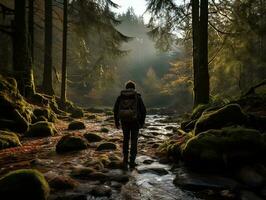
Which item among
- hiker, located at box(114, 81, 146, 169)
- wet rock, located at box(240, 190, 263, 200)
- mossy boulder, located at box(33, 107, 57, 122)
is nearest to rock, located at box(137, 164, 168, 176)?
hiker, located at box(114, 81, 146, 169)

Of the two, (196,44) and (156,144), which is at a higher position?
(196,44)

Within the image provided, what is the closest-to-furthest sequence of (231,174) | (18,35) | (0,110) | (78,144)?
(231,174), (78,144), (0,110), (18,35)

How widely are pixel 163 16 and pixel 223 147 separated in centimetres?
963

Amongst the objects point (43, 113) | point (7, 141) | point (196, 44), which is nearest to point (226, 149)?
point (7, 141)

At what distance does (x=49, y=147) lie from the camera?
9.54m

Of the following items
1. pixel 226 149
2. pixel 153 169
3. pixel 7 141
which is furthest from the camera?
pixel 7 141

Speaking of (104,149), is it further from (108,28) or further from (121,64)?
(121,64)

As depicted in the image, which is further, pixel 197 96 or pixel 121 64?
pixel 121 64

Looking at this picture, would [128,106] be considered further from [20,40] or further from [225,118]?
[20,40]

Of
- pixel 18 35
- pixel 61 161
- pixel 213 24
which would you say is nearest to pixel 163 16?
pixel 213 24

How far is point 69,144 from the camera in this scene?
904 centimetres

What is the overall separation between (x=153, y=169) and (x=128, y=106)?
1457mm

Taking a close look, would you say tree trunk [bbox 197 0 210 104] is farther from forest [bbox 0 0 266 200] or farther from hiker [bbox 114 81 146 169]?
hiker [bbox 114 81 146 169]

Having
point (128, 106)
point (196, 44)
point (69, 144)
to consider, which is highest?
point (196, 44)
